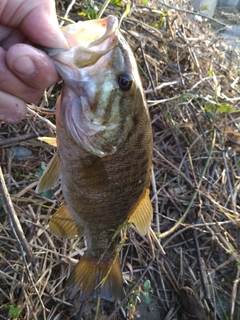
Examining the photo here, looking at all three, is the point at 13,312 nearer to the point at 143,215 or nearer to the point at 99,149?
the point at 143,215

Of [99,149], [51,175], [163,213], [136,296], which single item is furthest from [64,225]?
[163,213]

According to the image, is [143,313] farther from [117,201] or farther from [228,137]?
[228,137]

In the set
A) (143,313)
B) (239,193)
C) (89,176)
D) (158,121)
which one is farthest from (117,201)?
(239,193)

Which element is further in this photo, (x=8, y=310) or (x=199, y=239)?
(x=199, y=239)

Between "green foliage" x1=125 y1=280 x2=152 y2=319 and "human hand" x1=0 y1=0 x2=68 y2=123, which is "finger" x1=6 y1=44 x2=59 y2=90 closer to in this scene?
"human hand" x1=0 y1=0 x2=68 y2=123

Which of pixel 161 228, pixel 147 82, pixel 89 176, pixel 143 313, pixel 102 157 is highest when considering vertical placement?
pixel 102 157

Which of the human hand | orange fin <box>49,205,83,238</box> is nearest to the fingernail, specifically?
the human hand

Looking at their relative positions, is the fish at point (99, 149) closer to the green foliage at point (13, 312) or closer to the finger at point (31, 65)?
the finger at point (31, 65)
